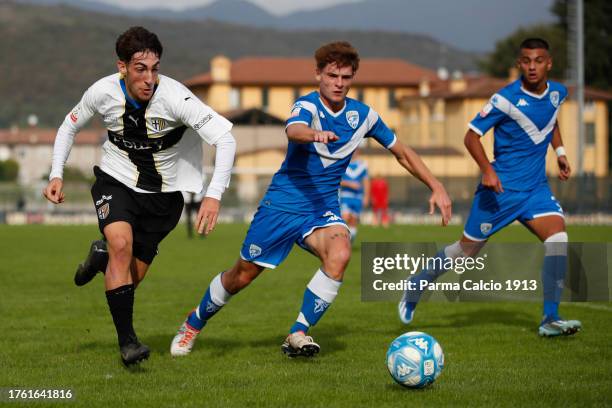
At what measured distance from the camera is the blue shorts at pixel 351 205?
21.6 meters

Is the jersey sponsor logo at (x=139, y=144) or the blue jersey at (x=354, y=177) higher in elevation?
the jersey sponsor logo at (x=139, y=144)

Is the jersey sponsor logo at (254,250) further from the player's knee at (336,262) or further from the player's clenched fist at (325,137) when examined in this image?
the player's clenched fist at (325,137)

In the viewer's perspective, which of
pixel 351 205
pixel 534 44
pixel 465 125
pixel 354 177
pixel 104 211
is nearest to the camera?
pixel 104 211

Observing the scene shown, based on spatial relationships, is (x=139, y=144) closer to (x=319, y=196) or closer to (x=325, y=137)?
(x=319, y=196)

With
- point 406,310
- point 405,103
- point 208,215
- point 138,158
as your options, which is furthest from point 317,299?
point 405,103

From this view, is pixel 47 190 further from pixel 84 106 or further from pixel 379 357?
pixel 379 357

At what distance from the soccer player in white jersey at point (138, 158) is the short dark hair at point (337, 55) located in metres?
0.84

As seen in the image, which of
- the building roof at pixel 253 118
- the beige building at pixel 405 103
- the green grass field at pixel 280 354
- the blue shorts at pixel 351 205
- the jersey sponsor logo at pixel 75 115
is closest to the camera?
the green grass field at pixel 280 354

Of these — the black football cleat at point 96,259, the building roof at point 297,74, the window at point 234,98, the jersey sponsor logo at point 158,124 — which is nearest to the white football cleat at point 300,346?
the black football cleat at point 96,259

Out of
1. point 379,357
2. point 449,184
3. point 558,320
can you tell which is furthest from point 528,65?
point 449,184

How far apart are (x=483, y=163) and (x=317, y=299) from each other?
2.34 metres

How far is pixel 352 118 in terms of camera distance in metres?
7.91

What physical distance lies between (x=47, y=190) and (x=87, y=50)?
196 m

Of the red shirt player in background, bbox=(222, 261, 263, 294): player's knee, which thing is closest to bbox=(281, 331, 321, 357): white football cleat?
bbox=(222, 261, 263, 294): player's knee
